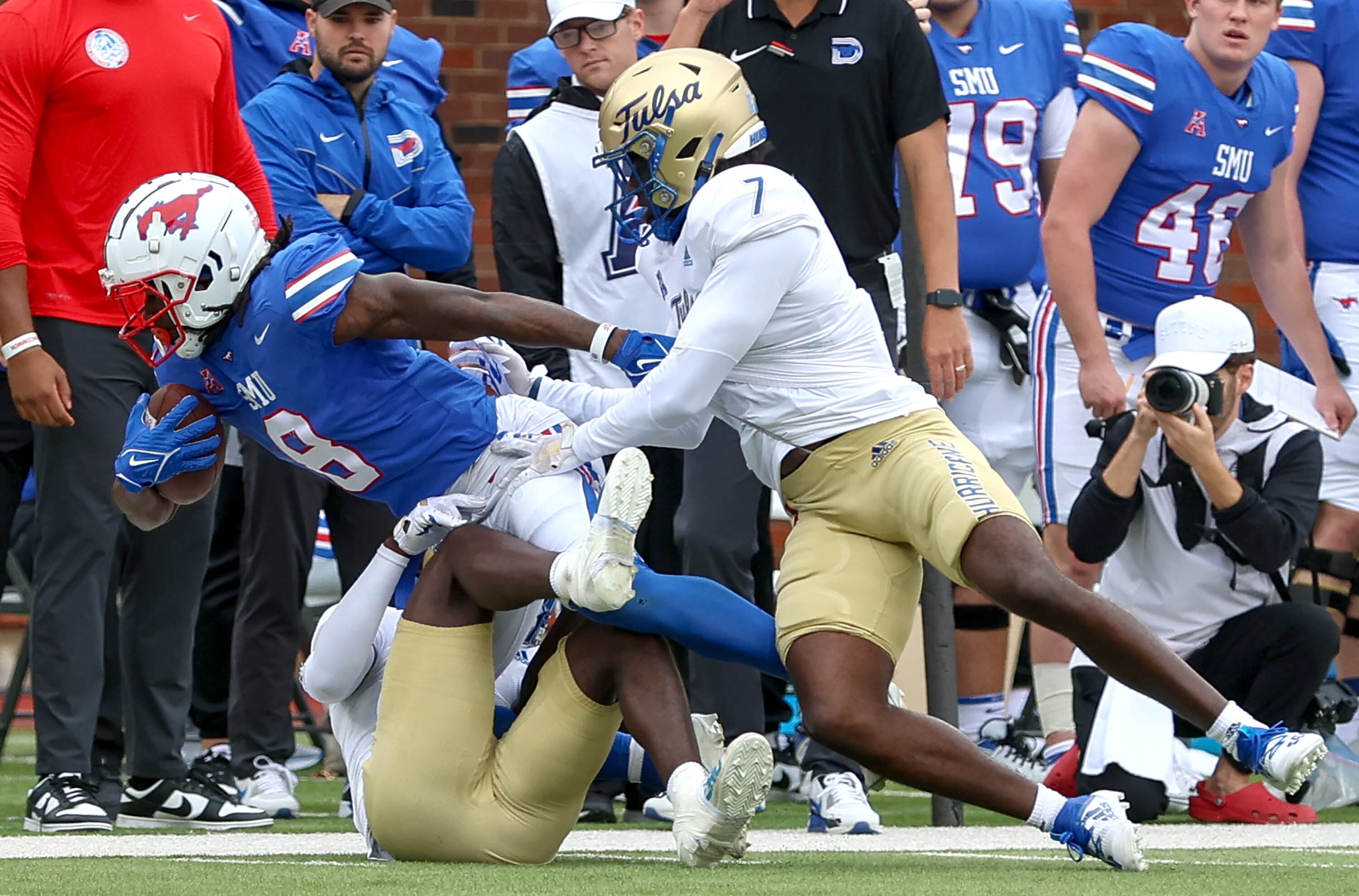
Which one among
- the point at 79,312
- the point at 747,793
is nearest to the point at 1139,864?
the point at 747,793

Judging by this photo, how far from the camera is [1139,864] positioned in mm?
4176

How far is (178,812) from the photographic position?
575 centimetres

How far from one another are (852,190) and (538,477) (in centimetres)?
156

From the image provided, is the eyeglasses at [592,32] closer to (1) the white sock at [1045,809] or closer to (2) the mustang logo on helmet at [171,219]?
(2) the mustang logo on helmet at [171,219]

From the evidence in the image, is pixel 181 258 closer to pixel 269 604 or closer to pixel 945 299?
pixel 269 604

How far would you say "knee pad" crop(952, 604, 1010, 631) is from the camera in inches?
282

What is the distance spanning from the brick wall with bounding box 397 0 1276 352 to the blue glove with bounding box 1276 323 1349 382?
353 cm

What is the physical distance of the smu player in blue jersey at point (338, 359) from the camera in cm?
454

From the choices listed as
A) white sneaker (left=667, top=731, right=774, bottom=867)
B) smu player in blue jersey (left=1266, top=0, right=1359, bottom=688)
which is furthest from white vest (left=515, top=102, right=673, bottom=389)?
white sneaker (left=667, top=731, right=774, bottom=867)

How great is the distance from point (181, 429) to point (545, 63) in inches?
107

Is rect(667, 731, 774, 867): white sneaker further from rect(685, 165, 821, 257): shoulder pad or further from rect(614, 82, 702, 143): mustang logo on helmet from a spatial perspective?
rect(614, 82, 702, 143): mustang logo on helmet

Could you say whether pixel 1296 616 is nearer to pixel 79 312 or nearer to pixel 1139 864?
pixel 1139 864

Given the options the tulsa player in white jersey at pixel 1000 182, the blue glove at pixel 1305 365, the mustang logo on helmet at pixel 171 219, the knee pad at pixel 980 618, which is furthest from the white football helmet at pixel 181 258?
the blue glove at pixel 1305 365

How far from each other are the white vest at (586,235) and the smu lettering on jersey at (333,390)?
1.51 m
